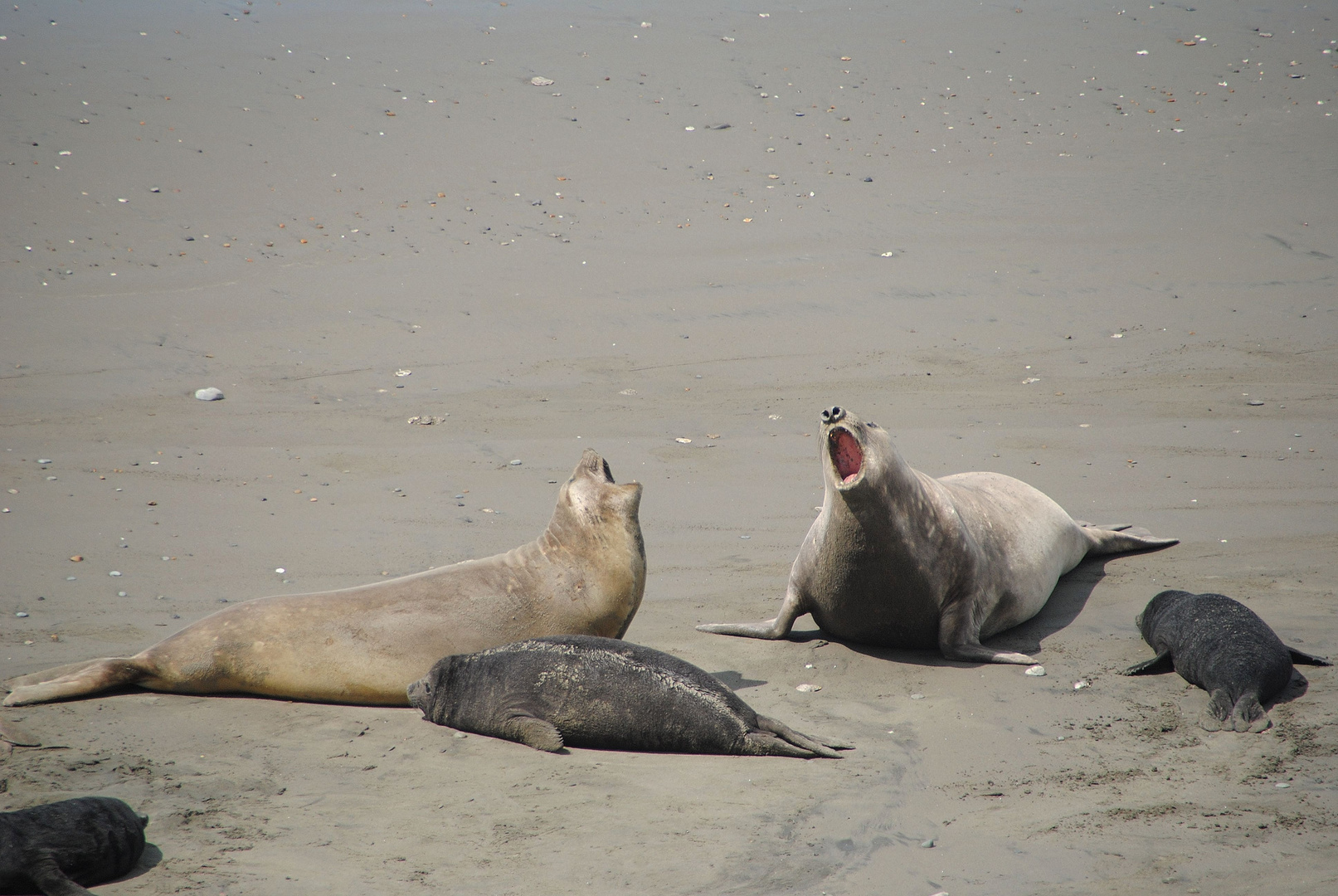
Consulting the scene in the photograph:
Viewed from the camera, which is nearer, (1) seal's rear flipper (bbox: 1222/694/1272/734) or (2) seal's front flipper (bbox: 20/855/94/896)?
(2) seal's front flipper (bbox: 20/855/94/896)

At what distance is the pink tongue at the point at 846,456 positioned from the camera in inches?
188

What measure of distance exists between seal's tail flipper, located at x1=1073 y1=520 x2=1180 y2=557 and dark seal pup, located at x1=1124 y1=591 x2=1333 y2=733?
1.31m

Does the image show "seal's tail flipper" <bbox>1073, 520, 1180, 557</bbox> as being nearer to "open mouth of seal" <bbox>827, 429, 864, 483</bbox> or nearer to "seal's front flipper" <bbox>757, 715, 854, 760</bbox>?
"open mouth of seal" <bbox>827, 429, 864, 483</bbox>

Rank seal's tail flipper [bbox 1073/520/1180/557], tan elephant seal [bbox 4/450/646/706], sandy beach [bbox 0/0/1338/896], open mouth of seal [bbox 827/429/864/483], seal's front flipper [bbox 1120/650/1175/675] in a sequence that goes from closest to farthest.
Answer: sandy beach [bbox 0/0/1338/896] → tan elephant seal [bbox 4/450/646/706] → seal's front flipper [bbox 1120/650/1175/675] → open mouth of seal [bbox 827/429/864/483] → seal's tail flipper [bbox 1073/520/1180/557]

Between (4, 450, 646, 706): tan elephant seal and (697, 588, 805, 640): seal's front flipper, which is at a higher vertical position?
(4, 450, 646, 706): tan elephant seal

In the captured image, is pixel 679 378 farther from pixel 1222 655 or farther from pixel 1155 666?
pixel 1222 655

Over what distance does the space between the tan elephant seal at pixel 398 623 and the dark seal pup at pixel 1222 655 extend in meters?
2.25

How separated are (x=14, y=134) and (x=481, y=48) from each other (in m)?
5.60

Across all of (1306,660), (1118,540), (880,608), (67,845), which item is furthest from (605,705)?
(1118,540)

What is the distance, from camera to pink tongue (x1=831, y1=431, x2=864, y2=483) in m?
4.79

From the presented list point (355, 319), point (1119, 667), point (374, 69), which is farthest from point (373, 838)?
point (374, 69)

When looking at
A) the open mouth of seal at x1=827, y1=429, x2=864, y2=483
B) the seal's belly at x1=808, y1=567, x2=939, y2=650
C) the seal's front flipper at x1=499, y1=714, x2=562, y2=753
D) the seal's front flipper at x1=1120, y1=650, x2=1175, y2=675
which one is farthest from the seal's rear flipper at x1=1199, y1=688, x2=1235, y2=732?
the seal's front flipper at x1=499, y1=714, x2=562, y2=753

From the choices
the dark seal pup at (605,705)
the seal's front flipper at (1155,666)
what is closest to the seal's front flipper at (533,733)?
the dark seal pup at (605,705)

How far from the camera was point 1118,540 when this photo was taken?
6316 mm
